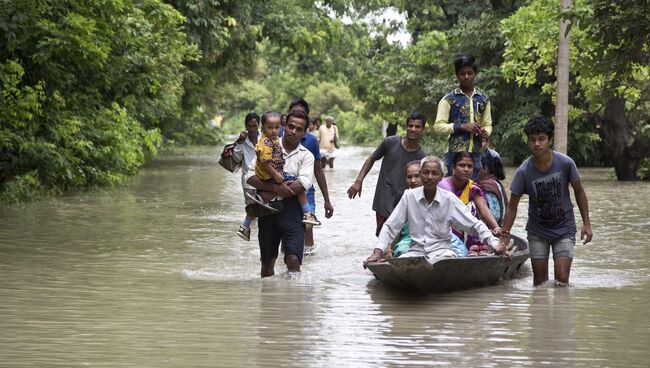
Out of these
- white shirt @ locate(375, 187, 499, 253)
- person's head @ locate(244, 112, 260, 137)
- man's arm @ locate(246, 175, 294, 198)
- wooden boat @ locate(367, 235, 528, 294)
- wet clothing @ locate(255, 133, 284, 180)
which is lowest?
wooden boat @ locate(367, 235, 528, 294)

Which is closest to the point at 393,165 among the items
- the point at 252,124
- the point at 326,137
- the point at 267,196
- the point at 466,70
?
the point at 466,70

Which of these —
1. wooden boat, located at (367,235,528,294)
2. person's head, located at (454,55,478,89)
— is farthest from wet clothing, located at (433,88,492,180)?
wooden boat, located at (367,235,528,294)

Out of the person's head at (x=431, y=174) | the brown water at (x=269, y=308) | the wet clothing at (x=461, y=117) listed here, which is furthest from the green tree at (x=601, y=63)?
the person's head at (x=431, y=174)

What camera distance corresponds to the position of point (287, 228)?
1043 centimetres

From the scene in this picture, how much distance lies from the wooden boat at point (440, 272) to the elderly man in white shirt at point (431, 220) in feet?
0.48

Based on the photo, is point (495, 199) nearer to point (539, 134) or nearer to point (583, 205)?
point (583, 205)

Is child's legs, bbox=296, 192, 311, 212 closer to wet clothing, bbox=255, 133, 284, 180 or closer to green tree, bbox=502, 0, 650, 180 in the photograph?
wet clothing, bbox=255, 133, 284, 180

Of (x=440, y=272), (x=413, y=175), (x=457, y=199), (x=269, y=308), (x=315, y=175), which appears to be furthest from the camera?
(x=315, y=175)

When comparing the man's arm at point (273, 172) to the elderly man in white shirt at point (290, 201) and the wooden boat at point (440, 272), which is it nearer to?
the elderly man in white shirt at point (290, 201)

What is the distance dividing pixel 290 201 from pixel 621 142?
807 inches

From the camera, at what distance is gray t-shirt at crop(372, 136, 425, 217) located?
12.0 metres

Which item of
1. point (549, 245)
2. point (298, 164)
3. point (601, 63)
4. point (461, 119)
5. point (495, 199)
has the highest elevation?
point (601, 63)

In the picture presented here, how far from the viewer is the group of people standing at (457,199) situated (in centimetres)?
981

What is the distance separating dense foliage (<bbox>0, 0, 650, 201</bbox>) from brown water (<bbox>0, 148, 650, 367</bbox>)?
2.50 meters
